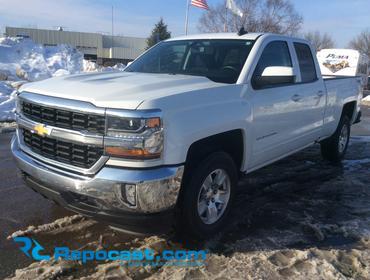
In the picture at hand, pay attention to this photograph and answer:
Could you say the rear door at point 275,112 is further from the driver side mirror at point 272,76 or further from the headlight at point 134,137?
the headlight at point 134,137

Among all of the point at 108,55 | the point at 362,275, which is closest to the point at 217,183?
the point at 362,275

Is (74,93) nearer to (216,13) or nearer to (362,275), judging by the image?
(362,275)

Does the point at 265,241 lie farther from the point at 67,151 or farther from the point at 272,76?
the point at 67,151

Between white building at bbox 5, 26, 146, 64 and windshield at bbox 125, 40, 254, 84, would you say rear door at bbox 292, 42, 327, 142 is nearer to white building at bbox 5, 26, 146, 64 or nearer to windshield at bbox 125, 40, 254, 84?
windshield at bbox 125, 40, 254, 84

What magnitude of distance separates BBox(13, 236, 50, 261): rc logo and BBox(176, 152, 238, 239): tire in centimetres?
121

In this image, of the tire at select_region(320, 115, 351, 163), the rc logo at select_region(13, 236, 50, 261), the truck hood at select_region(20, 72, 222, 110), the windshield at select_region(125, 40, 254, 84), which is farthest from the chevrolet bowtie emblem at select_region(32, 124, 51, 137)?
the tire at select_region(320, 115, 351, 163)

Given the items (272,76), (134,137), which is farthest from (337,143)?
(134,137)

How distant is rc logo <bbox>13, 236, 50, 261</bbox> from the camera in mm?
3471

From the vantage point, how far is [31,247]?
3.64 m

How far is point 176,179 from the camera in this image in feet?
10.5

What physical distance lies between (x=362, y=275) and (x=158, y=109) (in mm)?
2145

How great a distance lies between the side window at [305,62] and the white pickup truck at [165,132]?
0.42m

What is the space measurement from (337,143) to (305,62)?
1974 millimetres

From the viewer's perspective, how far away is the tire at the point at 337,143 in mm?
6895
